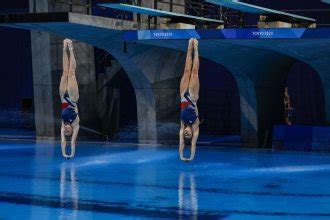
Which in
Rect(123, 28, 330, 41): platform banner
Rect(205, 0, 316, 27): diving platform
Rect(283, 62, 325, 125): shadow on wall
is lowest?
Rect(283, 62, 325, 125): shadow on wall

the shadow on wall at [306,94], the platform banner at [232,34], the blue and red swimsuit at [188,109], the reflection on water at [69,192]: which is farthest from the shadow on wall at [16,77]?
the blue and red swimsuit at [188,109]

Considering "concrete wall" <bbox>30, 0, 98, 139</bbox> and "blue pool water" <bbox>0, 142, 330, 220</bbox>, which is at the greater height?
"concrete wall" <bbox>30, 0, 98, 139</bbox>

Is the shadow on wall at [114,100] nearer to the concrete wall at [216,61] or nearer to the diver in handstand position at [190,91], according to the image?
the concrete wall at [216,61]

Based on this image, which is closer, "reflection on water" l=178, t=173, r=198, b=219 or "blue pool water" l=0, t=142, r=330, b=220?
"reflection on water" l=178, t=173, r=198, b=219

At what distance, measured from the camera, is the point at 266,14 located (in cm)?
2244

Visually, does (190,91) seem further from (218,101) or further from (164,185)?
(218,101)

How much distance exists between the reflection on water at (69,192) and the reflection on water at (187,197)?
1.80 meters

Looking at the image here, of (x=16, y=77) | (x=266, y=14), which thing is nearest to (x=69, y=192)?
(x=266, y=14)

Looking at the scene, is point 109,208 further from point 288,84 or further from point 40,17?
point 288,84

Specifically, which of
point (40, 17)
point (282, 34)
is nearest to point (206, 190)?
point (282, 34)

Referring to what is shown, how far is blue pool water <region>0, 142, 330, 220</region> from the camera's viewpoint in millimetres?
12273

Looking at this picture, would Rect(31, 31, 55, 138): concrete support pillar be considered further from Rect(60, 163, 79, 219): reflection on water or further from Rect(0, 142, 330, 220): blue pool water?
Rect(60, 163, 79, 219): reflection on water

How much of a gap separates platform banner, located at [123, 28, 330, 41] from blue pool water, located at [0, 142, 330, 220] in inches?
139

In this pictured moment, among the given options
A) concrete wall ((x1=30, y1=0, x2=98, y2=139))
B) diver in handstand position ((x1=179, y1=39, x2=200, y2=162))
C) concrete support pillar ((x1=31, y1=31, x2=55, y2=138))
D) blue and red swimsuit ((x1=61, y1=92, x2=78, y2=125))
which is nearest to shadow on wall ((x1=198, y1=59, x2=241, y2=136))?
concrete wall ((x1=30, y1=0, x2=98, y2=139))
